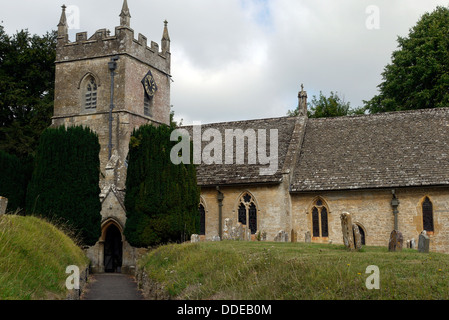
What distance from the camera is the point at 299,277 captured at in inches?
379

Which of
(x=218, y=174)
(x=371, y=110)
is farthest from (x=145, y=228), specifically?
(x=371, y=110)

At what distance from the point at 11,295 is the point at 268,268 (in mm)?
5007

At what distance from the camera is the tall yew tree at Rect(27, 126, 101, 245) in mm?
21812

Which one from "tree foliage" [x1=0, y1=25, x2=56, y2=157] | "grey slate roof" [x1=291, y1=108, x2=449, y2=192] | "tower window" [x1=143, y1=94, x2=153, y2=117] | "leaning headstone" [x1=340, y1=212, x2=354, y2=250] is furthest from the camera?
"tree foliage" [x1=0, y1=25, x2=56, y2=157]

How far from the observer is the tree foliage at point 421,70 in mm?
31688

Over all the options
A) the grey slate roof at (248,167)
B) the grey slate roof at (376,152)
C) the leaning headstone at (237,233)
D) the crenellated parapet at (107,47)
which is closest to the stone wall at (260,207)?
the grey slate roof at (248,167)

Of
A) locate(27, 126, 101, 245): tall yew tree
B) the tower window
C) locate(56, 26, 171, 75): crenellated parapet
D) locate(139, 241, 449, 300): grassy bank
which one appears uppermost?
locate(56, 26, 171, 75): crenellated parapet

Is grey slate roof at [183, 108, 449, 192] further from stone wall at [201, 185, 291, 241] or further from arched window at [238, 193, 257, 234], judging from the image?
arched window at [238, 193, 257, 234]

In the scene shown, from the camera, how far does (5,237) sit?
1034cm

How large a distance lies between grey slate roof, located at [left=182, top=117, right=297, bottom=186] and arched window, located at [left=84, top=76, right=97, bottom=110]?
740 centimetres

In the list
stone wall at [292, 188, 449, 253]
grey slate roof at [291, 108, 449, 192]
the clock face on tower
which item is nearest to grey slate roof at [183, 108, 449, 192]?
grey slate roof at [291, 108, 449, 192]

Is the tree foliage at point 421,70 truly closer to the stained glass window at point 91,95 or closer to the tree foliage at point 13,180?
the stained glass window at point 91,95

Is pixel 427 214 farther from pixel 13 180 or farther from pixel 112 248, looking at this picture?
pixel 13 180
